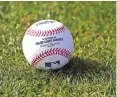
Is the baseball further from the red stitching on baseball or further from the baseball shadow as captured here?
the baseball shadow

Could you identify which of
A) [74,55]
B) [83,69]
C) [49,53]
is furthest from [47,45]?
[74,55]

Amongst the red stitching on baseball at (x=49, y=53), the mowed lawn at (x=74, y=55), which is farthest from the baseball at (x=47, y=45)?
the mowed lawn at (x=74, y=55)

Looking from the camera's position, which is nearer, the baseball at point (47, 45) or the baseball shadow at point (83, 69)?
the baseball at point (47, 45)

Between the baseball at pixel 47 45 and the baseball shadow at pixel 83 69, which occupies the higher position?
the baseball at pixel 47 45

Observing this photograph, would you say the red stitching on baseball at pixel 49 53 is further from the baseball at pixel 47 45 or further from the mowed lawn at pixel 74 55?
the mowed lawn at pixel 74 55

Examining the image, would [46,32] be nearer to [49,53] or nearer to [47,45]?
[47,45]

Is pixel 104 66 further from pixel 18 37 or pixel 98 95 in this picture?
pixel 18 37

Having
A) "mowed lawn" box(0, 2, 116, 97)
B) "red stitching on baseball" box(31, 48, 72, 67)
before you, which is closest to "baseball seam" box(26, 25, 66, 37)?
"red stitching on baseball" box(31, 48, 72, 67)

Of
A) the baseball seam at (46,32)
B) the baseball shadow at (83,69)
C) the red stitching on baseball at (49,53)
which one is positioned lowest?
the baseball shadow at (83,69)
